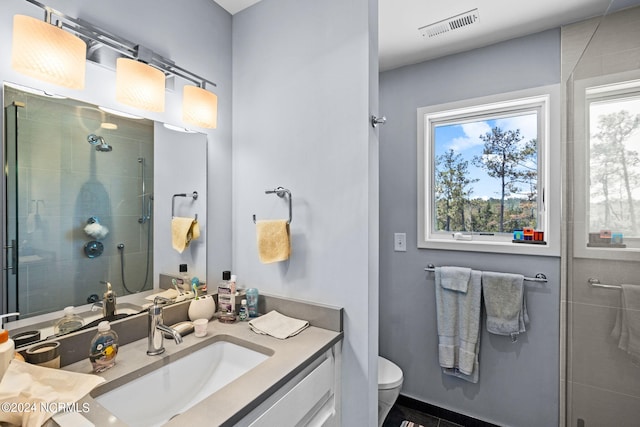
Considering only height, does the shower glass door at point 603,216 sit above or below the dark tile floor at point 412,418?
above

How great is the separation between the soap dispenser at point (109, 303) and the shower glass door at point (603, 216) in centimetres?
195

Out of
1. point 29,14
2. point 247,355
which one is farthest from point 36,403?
point 29,14

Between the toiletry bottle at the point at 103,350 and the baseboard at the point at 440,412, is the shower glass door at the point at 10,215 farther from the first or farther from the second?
the baseboard at the point at 440,412

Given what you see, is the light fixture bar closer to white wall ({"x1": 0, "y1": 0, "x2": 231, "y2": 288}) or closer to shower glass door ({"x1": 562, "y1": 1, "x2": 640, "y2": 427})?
white wall ({"x1": 0, "y1": 0, "x2": 231, "y2": 288})

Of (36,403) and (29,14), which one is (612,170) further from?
(29,14)

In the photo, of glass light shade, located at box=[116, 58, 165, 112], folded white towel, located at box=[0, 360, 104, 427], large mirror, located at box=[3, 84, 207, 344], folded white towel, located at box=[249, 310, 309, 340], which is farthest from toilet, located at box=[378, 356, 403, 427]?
glass light shade, located at box=[116, 58, 165, 112]

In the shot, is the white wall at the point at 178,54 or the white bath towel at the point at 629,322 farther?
the white bath towel at the point at 629,322

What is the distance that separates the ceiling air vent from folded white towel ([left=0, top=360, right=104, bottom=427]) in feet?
7.08

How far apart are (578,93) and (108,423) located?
2.24 metres

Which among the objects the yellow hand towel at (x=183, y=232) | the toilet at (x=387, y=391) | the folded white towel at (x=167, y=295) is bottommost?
the toilet at (x=387, y=391)

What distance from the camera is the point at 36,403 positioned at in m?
0.65

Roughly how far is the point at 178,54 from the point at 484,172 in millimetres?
1957

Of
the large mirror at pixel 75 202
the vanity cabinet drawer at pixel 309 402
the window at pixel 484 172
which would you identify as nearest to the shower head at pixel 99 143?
the large mirror at pixel 75 202

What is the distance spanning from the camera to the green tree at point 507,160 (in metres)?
1.87
